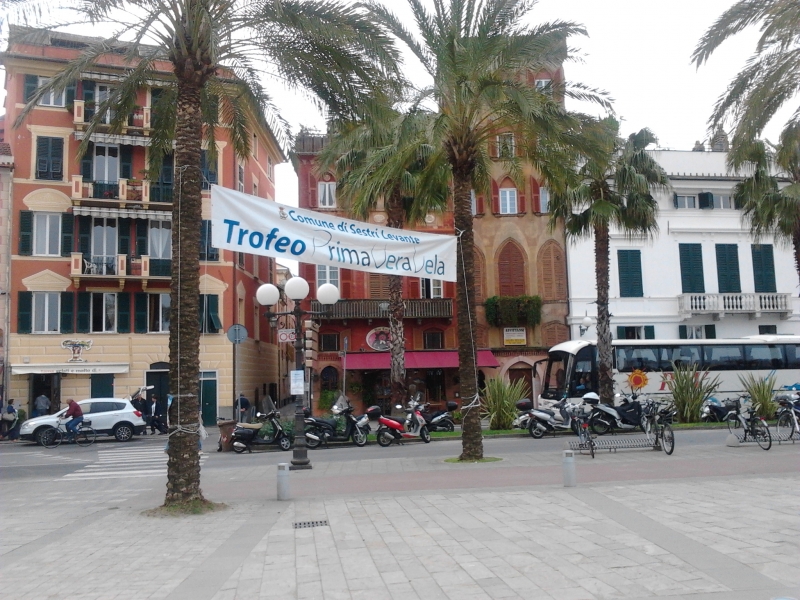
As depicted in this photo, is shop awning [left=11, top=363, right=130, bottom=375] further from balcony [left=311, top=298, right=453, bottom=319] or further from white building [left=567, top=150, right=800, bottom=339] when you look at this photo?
white building [left=567, top=150, right=800, bottom=339]

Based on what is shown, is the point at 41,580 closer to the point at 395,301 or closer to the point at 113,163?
the point at 395,301

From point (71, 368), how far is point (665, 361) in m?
25.3

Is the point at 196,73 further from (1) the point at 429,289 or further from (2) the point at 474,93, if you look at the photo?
(1) the point at 429,289

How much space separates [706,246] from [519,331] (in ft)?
35.6

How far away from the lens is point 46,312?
33938 mm

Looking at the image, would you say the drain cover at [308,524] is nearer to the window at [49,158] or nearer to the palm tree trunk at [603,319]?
the palm tree trunk at [603,319]

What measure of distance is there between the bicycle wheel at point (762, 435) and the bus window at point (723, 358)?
13648 millimetres

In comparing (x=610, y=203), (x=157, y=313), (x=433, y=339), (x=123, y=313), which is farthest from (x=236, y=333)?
(x=433, y=339)

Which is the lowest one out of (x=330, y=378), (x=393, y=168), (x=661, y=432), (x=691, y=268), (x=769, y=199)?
(x=661, y=432)

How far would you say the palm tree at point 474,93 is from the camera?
15.7 metres

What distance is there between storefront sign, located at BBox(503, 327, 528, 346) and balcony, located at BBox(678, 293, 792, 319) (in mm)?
8044

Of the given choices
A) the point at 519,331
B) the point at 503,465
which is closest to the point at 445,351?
the point at 519,331

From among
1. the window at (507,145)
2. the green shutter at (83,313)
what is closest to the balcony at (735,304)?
the window at (507,145)

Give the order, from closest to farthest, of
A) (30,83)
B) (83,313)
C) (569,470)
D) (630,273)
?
(569,470) < (30,83) < (83,313) < (630,273)
